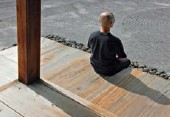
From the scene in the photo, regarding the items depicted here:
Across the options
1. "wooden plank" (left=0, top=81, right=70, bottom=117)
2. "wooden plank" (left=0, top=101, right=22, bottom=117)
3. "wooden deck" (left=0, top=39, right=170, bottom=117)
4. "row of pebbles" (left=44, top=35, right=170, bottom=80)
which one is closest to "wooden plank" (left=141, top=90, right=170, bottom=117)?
"wooden deck" (left=0, top=39, right=170, bottom=117)

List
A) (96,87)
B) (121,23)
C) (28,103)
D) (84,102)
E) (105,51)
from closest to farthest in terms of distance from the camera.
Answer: (28,103)
(84,102)
(96,87)
(105,51)
(121,23)

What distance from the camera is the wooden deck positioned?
308 cm

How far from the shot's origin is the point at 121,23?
19.9 feet

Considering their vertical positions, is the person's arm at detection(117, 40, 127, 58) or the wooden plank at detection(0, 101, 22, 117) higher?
the person's arm at detection(117, 40, 127, 58)

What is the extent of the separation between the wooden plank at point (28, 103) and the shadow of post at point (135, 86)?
94 cm

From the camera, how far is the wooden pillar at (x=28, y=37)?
2.99 meters

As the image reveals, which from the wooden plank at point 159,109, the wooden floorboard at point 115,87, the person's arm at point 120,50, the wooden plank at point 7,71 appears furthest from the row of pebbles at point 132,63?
the wooden plank at point 7,71

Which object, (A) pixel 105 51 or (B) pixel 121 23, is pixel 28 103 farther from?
(B) pixel 121 23

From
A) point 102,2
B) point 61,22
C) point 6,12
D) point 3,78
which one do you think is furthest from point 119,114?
point 102,2

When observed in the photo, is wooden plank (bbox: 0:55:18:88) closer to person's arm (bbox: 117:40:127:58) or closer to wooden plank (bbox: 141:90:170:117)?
person's arm (bbox: 117:40:127:58)

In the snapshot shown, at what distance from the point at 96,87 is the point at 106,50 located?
0.47 m

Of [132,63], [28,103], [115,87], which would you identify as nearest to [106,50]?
[115,87]

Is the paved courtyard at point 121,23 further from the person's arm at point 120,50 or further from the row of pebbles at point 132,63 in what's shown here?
the person's arm at point 120,50

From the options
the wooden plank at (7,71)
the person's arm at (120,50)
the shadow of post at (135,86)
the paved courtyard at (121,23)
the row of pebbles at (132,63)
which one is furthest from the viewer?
the paved courtyard at (121,23)
